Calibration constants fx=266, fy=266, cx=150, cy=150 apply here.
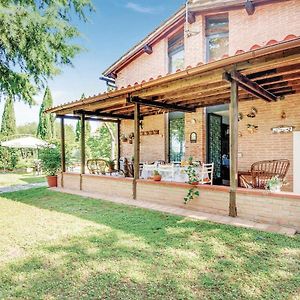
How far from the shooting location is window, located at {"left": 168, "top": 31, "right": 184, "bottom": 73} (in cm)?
1118

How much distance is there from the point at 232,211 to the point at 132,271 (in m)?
3.06

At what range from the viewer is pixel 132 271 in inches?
132

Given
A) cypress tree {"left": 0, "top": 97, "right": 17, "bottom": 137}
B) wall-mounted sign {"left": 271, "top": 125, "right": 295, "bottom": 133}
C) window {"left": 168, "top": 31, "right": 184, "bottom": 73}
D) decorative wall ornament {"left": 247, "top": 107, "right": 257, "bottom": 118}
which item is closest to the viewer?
wall-mounted sign {"left": 271, "top": 125, "right": 295, "bottom": 133}

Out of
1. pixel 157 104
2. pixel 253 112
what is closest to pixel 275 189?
pixel 253 112

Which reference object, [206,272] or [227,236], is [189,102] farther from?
[206,272]

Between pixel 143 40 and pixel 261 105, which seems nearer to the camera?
pixel 261 105

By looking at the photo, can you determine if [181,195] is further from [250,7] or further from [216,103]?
[250,7]

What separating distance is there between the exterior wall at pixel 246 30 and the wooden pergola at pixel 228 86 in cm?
181

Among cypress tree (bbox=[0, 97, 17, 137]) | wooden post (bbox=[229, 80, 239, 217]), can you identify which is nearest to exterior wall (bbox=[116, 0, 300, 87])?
wooden post (bbox=[229, 80, 239, 217])

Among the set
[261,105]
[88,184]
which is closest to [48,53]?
[88,184]

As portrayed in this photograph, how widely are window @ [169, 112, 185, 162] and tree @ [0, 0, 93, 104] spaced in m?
4.55

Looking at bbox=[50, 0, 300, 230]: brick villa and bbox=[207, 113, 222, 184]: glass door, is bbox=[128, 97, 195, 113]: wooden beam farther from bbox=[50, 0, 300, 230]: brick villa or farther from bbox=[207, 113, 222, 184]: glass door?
bbox=[207, 113, 222, 184]: glass door

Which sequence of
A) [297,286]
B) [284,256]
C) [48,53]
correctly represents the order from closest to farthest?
[297,286]
[284,256]
[48,53]

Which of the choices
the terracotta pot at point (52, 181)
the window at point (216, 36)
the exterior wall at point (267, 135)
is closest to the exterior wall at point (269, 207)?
the exterior wall at point (267, 135)
